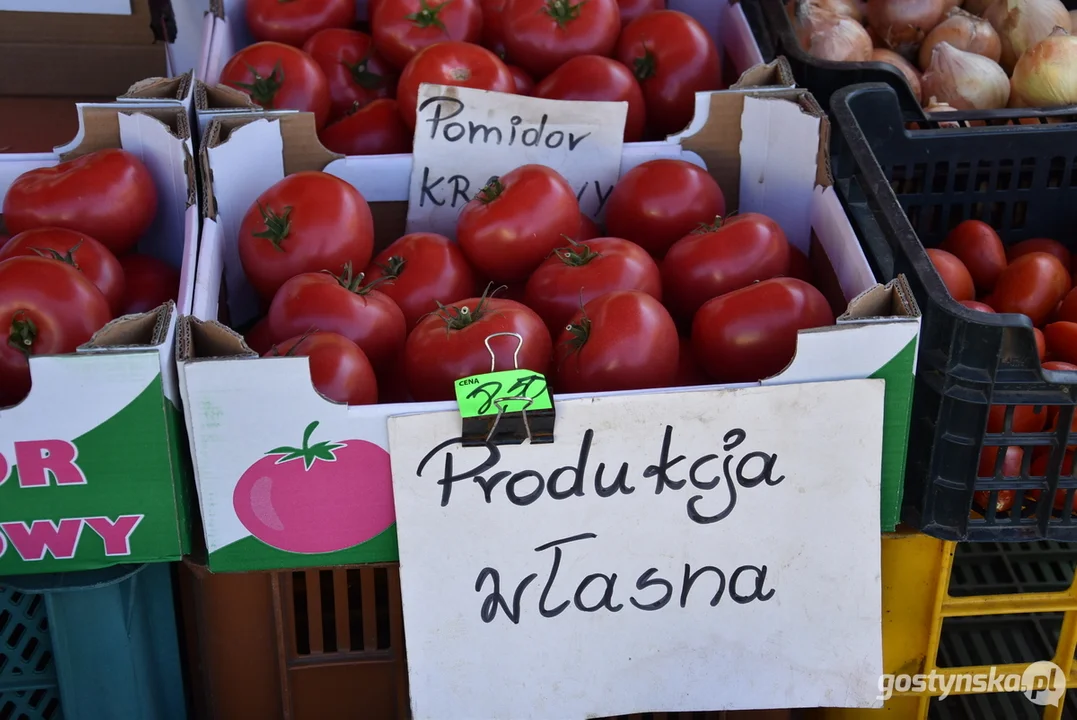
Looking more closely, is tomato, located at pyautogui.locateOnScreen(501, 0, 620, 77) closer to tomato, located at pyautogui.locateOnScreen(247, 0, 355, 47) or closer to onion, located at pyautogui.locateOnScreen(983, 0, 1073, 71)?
tomato, located at pyautogui.locateOnScreen(247, 0, 355, 47)

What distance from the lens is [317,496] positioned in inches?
39.7

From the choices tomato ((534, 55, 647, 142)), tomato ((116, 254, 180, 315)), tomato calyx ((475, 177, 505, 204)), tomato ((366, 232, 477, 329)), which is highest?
tomato ((534, 55, 647, 142))

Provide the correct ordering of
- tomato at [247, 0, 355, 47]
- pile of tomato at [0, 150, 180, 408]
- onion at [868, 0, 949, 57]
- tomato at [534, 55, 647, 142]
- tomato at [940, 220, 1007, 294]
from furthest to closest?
onion at [868, 0, 949, 57], tomato at [247, 0, 355, 47], tomato at [534, 55, 647, 142], tomato at [940, 220, 1007, 294], pile of tomato at [0, 150, 180, 408]

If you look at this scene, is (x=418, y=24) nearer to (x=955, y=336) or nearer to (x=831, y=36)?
(x=831, y=36)

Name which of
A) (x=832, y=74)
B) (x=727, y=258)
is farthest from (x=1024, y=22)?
(x=727, y=258)

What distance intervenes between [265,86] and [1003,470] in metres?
1.07

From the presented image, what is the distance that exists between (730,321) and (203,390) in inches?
20.7

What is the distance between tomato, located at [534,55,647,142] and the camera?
150cm

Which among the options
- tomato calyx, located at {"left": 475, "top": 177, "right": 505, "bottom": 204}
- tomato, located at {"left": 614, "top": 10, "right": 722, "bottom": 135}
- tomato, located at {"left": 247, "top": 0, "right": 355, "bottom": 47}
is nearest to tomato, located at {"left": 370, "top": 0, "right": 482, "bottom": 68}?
tomato, located at {"left": 247, "top": 0, "right": 355, "bottom": 47}

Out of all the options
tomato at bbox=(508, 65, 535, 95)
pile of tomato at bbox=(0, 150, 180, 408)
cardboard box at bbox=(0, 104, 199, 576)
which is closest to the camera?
cardboard box at bbox=(0, 104, 199, 576)

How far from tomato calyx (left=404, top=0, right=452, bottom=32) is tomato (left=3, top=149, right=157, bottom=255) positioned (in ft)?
1.65

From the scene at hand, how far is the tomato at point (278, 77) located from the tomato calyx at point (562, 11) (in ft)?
1.13

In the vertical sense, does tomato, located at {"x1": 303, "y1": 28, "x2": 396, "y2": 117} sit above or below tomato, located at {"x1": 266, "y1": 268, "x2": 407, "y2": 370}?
above

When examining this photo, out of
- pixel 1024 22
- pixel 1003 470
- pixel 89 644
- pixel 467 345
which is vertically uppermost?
pixel 1024 22
